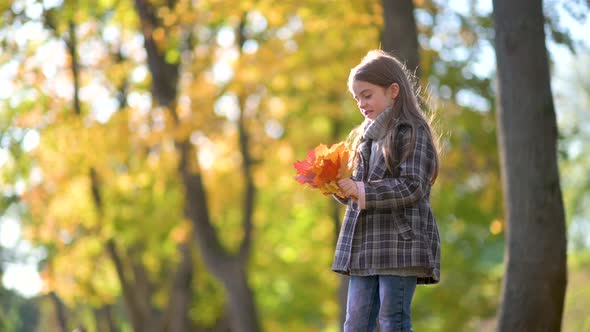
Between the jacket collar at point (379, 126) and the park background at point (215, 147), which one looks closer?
the jacket collar at point (379, 126)

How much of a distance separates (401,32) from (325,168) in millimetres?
4006

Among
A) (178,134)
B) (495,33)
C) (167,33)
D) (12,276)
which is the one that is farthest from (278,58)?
(12,276)

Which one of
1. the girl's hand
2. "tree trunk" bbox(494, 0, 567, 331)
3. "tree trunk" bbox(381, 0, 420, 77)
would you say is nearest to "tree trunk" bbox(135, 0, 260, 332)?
"tree trunk" bbox(381, 0, 420, 77)

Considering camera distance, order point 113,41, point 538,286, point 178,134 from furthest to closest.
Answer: point 113,41 < point 178,134 < point 538,286

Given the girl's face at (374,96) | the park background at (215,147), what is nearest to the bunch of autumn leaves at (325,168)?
the girl's face at (374,96)

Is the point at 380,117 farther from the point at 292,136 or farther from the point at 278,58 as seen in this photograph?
the point at 292,136

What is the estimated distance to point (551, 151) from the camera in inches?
279

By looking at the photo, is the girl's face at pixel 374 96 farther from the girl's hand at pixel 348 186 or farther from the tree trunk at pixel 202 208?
the tree trunk at pixel 202 208

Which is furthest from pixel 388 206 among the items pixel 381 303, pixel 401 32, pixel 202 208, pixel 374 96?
pixel 202 208

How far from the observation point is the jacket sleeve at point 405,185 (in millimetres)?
4652

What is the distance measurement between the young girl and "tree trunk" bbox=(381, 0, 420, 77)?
11.4 feet

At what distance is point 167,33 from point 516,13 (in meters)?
5.74

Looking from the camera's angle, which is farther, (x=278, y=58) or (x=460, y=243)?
(x=460, y=243)

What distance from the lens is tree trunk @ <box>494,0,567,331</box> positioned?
275 inches
